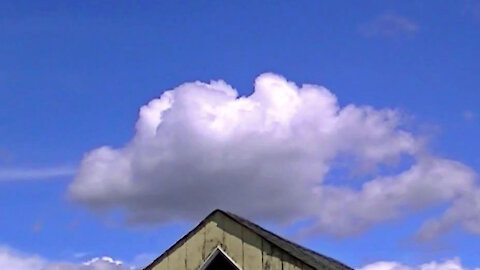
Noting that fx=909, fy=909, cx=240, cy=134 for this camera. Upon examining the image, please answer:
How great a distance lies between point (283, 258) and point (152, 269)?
13.0ft

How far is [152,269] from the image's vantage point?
83.2 ft

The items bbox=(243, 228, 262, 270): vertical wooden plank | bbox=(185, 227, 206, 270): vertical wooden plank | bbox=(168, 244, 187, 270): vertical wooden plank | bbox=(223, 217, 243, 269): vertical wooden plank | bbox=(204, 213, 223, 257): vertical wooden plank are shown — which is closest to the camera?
bbox=(243, 228, 262, 270): vertical wooden plank

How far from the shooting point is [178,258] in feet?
82.2

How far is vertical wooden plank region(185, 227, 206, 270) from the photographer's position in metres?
24.8

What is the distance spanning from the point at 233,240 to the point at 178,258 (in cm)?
176

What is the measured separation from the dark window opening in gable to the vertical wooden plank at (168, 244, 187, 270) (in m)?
0.68

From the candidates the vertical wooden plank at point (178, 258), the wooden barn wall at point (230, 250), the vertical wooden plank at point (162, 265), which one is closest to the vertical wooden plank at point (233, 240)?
the wooden barn wall at point (230, 250)

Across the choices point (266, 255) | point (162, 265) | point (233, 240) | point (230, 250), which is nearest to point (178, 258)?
point (162, 265)

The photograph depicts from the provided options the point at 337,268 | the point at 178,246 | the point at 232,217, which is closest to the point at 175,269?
the point at 178,246

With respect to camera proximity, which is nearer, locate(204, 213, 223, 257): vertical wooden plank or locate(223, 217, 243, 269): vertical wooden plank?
locate(223, 217, 243, 269): vertical wooden plank

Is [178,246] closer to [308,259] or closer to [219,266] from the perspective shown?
[219,266]

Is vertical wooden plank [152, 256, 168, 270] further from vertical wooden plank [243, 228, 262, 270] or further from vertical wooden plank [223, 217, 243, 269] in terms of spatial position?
vertical wooden plank [243, 228, 262, 270]

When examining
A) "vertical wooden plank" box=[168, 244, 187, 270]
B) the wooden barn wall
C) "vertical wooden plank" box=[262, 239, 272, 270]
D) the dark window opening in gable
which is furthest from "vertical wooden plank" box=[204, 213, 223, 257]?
→ "vertical wooden plank" box=[262, 239, 272, 270]

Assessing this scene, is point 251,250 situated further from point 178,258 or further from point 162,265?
point 162,265
